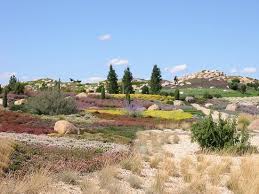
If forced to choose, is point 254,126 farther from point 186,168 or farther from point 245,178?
point 245,178

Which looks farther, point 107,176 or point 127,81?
point 127,81

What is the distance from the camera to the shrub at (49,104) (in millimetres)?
43812

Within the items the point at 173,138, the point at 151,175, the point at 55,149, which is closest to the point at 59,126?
the point at 173,138

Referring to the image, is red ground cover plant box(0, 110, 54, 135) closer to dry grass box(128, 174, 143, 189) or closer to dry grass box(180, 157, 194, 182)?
dry grass box(180, 157, 194, 182)

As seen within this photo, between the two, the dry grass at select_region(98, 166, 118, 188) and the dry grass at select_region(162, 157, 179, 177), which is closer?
the dry grass at select_region(98, 166, 118, 188)

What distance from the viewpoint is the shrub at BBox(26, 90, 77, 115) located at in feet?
144

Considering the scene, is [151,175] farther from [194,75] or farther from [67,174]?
[194,75]

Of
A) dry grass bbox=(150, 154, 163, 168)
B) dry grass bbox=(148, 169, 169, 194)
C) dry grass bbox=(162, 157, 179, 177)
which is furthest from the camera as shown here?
dry grass bbox=(150, 154, 163, 168)

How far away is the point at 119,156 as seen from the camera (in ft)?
58.5

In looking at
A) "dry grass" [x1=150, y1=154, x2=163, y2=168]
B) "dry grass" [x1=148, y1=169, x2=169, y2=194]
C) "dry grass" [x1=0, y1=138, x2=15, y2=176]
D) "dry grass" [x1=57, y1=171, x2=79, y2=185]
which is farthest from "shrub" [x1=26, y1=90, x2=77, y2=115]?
"dry grass" [x1=57, y1=171, x2=79, y2=185]

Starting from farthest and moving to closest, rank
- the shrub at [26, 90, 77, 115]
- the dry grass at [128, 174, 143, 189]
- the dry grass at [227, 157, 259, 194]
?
the shrub at [26, 90, 77, 115] < the dry grass at [128, 174, 143, 189] < the dry grass at [227, 157, 259, 194]

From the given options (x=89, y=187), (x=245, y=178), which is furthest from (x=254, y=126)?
(x=89, y=187)

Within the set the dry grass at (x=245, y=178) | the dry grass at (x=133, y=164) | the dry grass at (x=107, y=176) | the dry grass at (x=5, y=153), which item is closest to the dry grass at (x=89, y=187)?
the dry grass at (x=107, y=176)

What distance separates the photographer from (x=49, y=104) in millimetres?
43875
